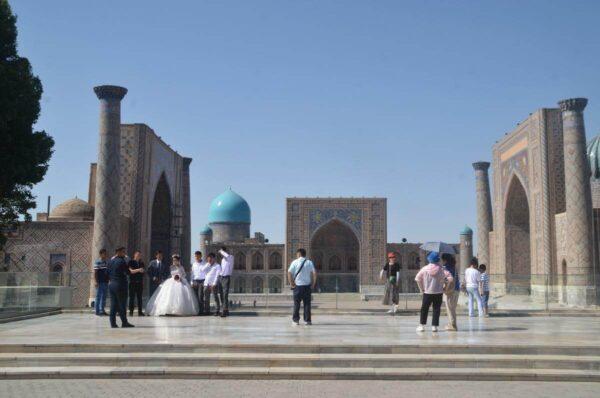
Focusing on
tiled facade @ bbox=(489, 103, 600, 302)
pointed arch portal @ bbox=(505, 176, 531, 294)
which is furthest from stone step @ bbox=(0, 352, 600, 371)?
pointed arch portal @ bbox=(505, 176, 531, 294)

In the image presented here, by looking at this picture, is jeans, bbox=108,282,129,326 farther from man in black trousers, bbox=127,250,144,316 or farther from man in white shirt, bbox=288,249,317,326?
man in white shirt, bbox=288,249,317,326

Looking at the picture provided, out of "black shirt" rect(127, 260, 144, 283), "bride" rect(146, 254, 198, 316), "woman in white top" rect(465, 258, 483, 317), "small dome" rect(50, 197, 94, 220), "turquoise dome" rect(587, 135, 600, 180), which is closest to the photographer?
"black shirt" rect(127, 260, 144, 283)

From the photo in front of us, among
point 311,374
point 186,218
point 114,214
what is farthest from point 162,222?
point 311,374

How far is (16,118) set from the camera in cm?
1506

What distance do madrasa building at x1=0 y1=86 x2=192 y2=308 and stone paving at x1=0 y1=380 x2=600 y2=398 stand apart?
35.5ft

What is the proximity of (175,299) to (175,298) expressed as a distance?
0.02 meters

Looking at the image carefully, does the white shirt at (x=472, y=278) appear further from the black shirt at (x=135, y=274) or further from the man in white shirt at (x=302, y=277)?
the black shirt at (x=135, y=274)

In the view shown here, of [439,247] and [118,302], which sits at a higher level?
[439,247]

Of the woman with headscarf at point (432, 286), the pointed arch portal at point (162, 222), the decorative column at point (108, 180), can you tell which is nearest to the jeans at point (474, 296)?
the woman with headscarf at point (432, 286)

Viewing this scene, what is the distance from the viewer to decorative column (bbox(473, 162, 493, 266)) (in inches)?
1398

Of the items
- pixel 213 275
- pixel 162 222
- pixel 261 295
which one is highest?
pixel 162 222

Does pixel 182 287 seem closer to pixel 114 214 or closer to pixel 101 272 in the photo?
pixel 101 272

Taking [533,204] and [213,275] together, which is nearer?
[213,275]

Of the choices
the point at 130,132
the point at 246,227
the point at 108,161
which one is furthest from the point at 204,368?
the point at 246,227
